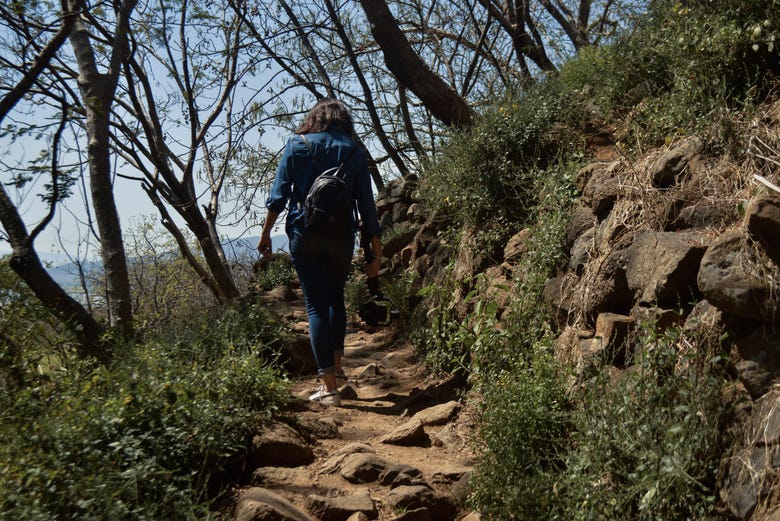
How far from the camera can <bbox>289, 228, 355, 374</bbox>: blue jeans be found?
4996 mm

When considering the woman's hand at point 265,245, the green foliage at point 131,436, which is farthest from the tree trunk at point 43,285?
the woman's hand at point 265,245

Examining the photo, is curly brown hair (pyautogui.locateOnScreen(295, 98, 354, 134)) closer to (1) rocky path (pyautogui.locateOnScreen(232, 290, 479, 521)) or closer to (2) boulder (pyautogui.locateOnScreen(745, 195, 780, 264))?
(1) rocky path (pyautogui.locateOnScreen(232, 290, 479, 521))

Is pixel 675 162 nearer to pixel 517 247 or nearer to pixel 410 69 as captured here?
pixel 517 247

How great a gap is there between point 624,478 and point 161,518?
1.88m

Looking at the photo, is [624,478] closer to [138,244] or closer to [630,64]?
→ [630,64]

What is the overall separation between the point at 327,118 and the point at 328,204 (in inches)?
30.1

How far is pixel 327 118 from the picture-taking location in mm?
5203

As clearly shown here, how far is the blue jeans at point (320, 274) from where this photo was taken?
16.4ft

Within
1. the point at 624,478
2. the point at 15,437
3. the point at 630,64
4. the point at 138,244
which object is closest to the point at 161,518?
the point at 15,437

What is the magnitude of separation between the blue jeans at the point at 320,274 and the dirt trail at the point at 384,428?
0.39 metres

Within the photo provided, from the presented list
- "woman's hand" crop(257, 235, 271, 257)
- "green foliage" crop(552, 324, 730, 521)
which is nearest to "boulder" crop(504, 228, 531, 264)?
"woman's hand" crop(257, 235, 271, 257)

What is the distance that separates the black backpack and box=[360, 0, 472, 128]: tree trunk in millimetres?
3191

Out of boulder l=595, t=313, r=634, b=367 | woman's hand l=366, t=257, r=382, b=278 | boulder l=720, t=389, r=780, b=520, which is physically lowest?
boulder l=720, t=389, r=780, b=520

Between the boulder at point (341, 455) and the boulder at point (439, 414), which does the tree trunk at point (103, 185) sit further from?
the boulder at point (439, 414)
